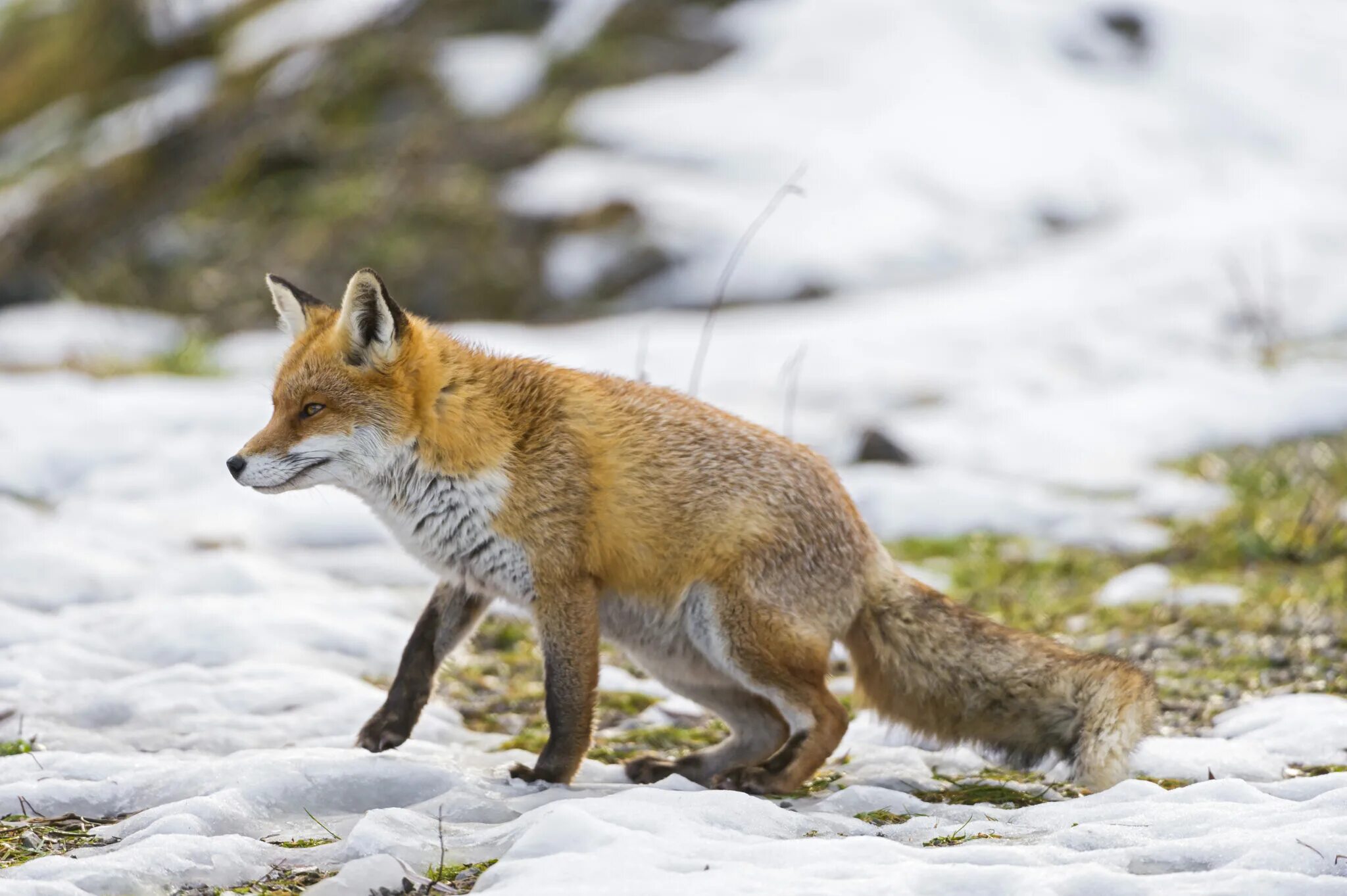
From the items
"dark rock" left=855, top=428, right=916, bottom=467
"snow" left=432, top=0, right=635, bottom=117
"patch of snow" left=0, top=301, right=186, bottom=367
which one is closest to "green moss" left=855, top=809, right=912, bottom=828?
"dark rock" left=855, top=428, right=916, bottom=467

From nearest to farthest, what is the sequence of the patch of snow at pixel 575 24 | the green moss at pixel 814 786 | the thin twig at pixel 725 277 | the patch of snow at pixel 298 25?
the green moss at pixel 814 786 → the thin twig at pixel 725 277 → the patch of snow at pixel 575 24 → the patch of snow at pixel 298 25

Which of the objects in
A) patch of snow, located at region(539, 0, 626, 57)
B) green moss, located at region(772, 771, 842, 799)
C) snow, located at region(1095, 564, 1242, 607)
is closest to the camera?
green moss, located at region(772, 771, 842, 799)

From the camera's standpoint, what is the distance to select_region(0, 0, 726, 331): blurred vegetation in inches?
593

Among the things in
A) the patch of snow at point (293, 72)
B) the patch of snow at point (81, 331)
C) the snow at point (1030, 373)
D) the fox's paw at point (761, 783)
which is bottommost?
the snow at point (1030, 373)

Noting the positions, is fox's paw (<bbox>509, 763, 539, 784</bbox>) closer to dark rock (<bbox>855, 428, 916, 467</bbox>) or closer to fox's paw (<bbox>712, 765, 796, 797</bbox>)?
fox's paw (<bbox>712, 765, 796, 797</bbox>)

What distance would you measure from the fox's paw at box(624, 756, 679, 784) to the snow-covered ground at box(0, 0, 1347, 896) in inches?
5.2

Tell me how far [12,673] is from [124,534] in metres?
2.14

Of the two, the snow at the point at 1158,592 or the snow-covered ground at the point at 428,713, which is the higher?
the snow-covered ground at the point at 428,713

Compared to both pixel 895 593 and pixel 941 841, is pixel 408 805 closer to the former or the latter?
pixel 941 841

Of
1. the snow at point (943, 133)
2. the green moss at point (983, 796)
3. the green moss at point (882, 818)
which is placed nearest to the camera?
the green moss at point (882, 818)

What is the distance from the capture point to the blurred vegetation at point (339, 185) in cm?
1505

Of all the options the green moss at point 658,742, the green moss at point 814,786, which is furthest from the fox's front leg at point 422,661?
the green moss at point 814,786

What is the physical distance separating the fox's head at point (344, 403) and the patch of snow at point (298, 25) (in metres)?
17.5

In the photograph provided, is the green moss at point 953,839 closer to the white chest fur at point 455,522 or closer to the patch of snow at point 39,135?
the white chest fur at point 455,522
